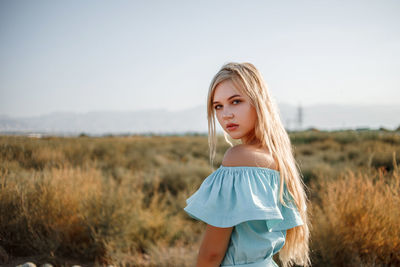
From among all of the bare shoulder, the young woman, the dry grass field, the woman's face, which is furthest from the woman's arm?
the dry grass field

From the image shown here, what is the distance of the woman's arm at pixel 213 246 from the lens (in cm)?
116

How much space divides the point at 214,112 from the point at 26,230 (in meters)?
3.19

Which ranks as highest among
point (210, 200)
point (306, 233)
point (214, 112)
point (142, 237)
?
point (214, 112)

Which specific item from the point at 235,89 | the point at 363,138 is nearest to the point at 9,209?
the point at 235,89

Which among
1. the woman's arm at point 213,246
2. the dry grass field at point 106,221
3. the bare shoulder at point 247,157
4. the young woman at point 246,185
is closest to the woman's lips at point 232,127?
the young woman at point 246,185

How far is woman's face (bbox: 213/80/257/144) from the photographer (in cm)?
130

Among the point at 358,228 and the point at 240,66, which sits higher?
the point at 240,66

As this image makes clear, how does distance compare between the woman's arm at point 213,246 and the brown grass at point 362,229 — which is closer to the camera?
the woman's arm at point 213,246

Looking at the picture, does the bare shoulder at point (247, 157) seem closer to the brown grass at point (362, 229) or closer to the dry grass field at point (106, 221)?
the dry grass field at point (106, 221)

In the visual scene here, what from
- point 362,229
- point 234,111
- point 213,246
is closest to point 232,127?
point 234,111

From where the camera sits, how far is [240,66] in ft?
4.37

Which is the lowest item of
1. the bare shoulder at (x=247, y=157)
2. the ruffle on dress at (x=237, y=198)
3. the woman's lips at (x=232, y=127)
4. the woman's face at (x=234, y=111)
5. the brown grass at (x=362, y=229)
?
the brown grass at (x=362, y=229)

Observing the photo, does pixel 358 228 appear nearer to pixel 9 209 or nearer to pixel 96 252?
pixel 96 252

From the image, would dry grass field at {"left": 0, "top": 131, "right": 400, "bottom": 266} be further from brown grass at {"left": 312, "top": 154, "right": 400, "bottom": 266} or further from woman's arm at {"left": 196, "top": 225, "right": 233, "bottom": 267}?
woman's arm at {"left": 196, "top": 225, "right": 233, "bottom": 267}
